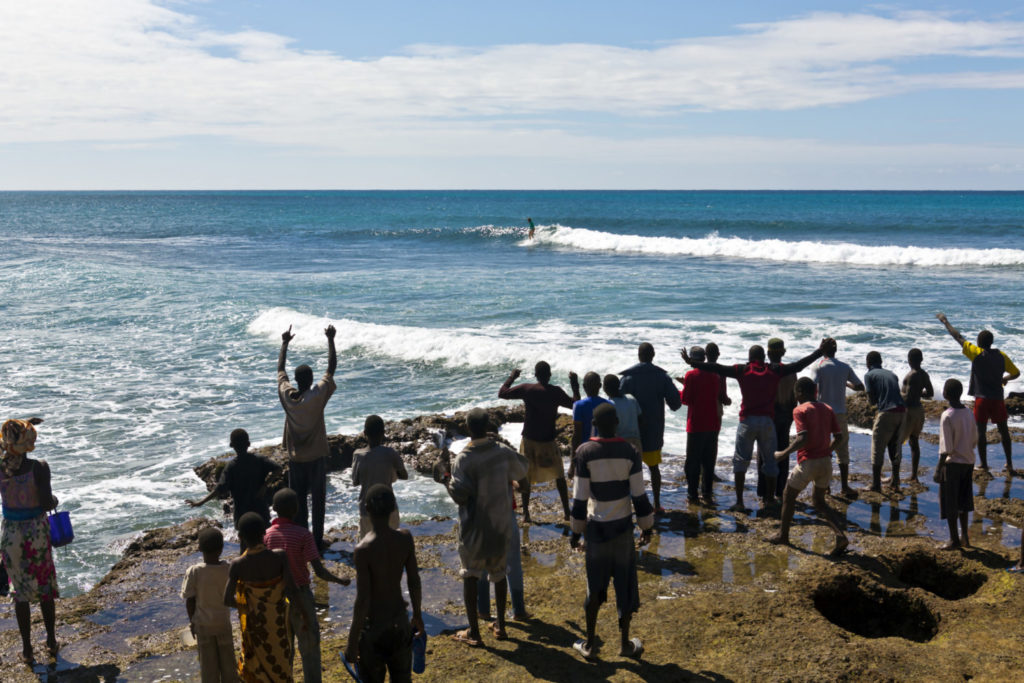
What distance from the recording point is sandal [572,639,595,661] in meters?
5.94

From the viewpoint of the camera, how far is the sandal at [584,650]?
19.5ft

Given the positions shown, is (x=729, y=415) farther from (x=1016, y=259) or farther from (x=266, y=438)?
(x=1016, y=259)

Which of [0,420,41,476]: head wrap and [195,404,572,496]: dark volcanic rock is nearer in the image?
[0,420,41,476]: head wrap

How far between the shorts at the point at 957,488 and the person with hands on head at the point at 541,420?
351cm

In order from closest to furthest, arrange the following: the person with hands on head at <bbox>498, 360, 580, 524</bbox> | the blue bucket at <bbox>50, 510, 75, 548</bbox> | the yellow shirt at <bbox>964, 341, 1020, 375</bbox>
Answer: the blue bucket at <bbox>50, 510, 75, 548</bbox> < the person with hands on head at <bbox>498, 360, 580, 524</bbox> < the yellow shirt at <bbox>964, 341, 1020, 375</bbox>

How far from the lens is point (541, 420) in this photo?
337 inches

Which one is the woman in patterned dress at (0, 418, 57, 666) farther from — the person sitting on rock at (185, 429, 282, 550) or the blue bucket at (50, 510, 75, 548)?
the person sitting on rock at (185, 429, 282, 550)

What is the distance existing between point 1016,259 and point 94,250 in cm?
4981

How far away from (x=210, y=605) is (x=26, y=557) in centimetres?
228

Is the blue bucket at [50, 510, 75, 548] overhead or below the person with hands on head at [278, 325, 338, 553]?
below

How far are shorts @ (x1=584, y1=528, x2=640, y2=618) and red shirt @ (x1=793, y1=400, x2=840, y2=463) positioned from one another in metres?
2.64

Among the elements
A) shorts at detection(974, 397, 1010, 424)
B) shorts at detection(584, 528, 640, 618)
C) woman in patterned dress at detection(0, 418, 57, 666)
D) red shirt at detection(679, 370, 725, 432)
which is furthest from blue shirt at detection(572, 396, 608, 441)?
shorts at detection(974, 397, 1010, 424)

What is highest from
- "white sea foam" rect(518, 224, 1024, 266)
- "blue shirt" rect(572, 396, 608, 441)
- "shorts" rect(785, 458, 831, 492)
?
"white sea foam" rect(518, 224, 1024, 266)

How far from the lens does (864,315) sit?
23.2 m
